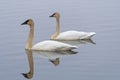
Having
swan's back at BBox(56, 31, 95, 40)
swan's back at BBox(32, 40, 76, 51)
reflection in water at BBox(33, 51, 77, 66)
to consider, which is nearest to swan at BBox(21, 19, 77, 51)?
swan's back at BBox(32, 40, 76, 51)

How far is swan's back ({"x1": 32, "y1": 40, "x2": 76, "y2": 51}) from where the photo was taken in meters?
13.0

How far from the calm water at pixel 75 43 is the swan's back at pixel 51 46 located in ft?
0.75

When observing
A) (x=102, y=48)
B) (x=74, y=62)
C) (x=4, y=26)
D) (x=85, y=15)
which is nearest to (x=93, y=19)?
(x=85, y=15)

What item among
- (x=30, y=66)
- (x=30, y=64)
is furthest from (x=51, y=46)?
(x=30, y=66)

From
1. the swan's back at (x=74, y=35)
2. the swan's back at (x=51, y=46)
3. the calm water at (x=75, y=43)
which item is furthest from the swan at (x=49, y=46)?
the swan's back at (x=74, y=35)

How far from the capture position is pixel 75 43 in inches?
560

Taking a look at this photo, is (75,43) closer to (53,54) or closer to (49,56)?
(53,54)

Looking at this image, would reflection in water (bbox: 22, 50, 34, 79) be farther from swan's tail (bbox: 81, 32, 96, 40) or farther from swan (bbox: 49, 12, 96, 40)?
swan's tail (bbox: 81, 32, 96, 40)

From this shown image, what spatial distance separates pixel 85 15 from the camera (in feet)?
59.1

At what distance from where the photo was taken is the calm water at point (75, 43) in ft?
35.7

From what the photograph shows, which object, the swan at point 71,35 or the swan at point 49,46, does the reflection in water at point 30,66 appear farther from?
the swan at point 71,35

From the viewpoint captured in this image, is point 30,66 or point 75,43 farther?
point 75,43

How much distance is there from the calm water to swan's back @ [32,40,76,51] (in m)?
0.23

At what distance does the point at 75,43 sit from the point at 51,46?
48.5 inches
